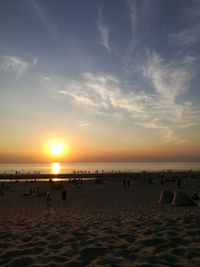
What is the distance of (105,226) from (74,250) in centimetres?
338

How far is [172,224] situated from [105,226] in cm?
249

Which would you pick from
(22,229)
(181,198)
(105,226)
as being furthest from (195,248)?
(181,198)

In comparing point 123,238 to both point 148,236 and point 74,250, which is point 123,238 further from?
point 74,250

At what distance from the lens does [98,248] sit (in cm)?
720

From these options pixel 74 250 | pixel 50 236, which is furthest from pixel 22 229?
pixel 74 250

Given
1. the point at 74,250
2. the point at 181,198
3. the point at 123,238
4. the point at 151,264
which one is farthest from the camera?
the point at 181,198

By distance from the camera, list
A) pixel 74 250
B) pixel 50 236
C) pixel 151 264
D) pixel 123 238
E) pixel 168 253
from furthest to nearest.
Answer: pixel 50 236 → pixel 123 238 → pixel 74 250 → pixel 168 253 → pixel 151 264

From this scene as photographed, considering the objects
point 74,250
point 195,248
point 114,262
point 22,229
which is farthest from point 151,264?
point 22,229

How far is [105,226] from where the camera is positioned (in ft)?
33.9

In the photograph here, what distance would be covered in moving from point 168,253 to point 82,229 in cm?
409

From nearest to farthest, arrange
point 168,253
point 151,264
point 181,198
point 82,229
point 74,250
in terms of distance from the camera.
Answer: point 151,264 → point 168,253 → point 74,250 → point 82,229 → point 181,198

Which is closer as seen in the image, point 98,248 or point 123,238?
point 98,248

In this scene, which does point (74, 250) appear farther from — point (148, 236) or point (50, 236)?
point (148, 236)

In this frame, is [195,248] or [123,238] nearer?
[195,248]
